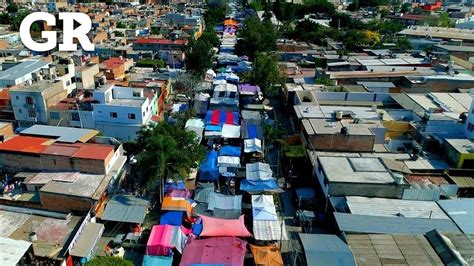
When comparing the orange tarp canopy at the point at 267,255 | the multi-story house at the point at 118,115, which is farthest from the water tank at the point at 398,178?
the multi-story house at the point at 118,115

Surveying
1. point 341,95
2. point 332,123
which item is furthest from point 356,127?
point 341,95

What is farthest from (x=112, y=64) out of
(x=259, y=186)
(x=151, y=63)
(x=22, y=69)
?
(x=259, y=186)

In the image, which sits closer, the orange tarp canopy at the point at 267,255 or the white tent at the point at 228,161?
the orange tarp canopy at the point at 267,255

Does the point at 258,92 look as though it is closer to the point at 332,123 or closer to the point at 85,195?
the point at 332,123

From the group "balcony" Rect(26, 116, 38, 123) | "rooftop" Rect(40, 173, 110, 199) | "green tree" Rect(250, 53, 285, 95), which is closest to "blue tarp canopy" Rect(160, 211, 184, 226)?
"rooftop" Rect(40, 173, 110, 199)

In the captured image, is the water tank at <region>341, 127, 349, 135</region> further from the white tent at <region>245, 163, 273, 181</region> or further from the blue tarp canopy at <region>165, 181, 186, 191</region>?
the blue tarp canopy at <region>165, 181, 186, 191</region>

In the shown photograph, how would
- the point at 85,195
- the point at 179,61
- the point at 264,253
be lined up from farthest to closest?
1. the point at 179,61
2. the point at 85,195
3. the point at 264,253

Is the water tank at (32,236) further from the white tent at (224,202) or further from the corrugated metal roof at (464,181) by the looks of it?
the corrugated metal roof at (464,181)
